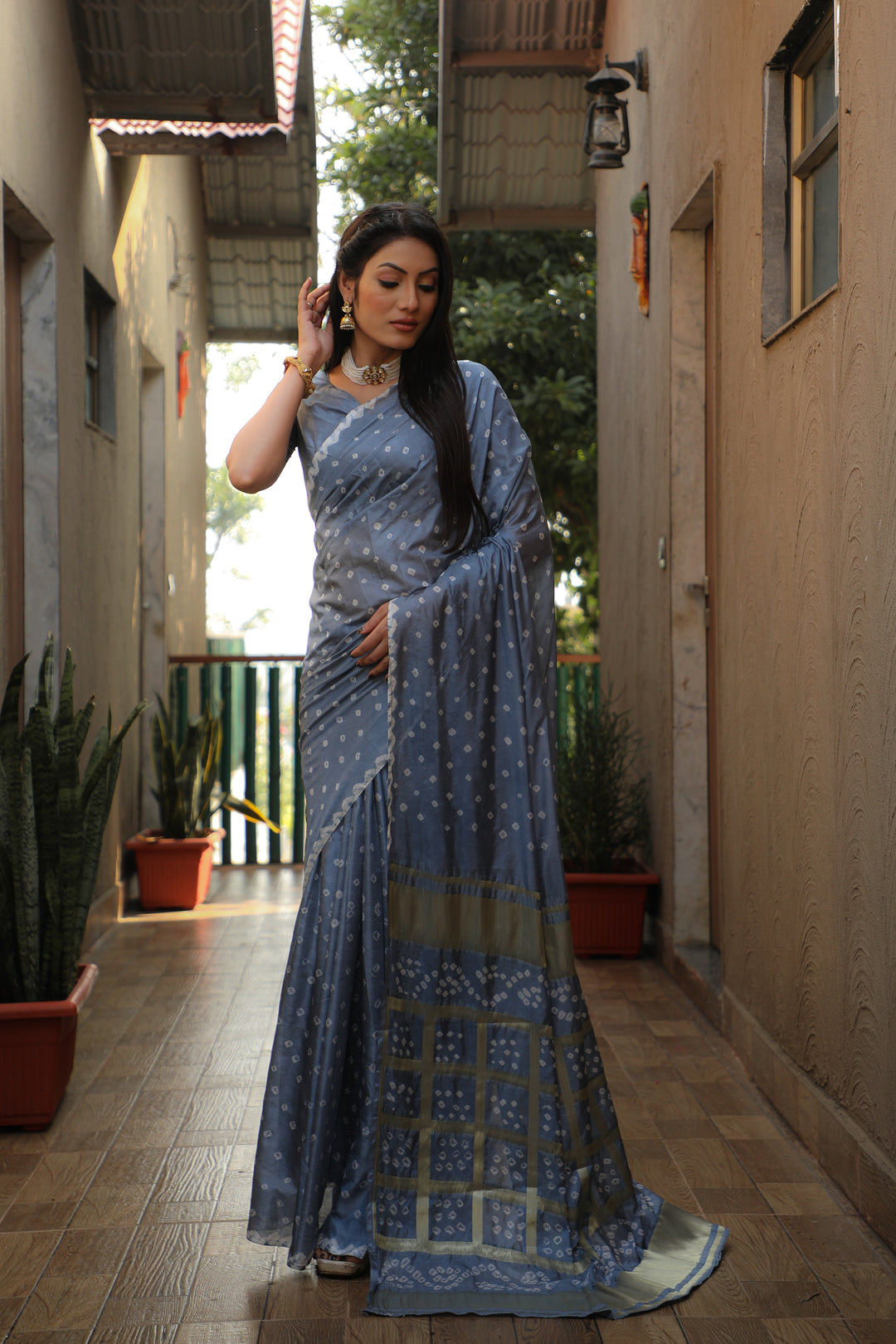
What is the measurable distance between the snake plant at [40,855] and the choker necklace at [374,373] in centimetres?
100

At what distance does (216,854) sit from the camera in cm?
697

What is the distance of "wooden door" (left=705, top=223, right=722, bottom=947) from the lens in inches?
163

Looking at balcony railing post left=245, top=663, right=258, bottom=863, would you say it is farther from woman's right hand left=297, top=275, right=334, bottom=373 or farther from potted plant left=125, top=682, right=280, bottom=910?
woman's right hand left=297, top=275, right=334, bottom=373

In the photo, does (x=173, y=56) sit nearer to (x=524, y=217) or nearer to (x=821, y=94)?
(x=524, y=217)

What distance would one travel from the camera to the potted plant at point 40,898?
9.29 ft

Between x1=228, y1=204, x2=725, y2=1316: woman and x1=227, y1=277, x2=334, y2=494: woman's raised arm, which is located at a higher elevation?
x1=227, y1=277, x2=334, y2=494: woman's raised arm

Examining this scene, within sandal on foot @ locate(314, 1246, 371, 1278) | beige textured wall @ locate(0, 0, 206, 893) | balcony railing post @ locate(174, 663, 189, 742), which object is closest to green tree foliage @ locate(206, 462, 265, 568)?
beige textured wall @ locate(0, 0, 206, 893)

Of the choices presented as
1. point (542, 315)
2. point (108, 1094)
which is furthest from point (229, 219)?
point (108, 1094)

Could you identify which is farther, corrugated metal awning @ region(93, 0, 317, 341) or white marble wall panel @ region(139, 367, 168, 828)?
white marble wall panel @ region(139, 367, 168, 828)

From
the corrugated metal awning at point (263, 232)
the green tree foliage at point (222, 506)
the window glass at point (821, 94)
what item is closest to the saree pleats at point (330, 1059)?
the window glass at point (821, 94)

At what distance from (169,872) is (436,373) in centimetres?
373

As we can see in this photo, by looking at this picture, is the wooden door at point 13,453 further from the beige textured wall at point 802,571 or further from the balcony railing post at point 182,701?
the balcony railing post at point 182,701

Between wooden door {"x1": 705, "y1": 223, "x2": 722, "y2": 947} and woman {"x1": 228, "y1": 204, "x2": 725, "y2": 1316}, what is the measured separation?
2.00 m

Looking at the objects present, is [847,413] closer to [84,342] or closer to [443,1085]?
[443,1085]
